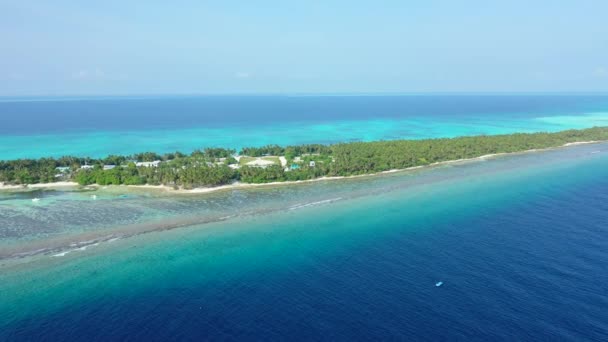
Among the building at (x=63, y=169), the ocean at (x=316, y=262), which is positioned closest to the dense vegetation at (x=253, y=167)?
the building at (x=63, y=169)

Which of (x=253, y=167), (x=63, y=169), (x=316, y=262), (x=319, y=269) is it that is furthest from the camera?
(x=63, y=169)

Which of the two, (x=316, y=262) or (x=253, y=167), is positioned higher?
(x=253, y=167)

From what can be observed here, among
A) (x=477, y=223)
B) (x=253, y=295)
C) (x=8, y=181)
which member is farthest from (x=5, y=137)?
(x=477, y=223)

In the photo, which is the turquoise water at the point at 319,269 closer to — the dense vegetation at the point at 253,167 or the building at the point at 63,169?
the dense vegetation at the point at 253,167

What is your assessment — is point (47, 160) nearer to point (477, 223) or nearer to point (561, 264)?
point (477, 223)

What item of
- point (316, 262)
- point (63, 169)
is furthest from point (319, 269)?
point (63, 169)

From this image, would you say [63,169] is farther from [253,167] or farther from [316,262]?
[316,262]
